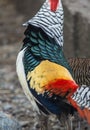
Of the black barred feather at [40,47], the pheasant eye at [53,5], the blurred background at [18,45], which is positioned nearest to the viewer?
the black barred feather at [40,47]

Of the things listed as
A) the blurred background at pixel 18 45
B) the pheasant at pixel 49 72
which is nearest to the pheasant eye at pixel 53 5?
the pheasant at pixel 49 72

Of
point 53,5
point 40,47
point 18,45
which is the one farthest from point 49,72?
point 18,45

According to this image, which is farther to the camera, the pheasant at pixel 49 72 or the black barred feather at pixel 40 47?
the black barred feather at pixel 40 47

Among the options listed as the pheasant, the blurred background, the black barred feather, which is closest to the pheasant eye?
the pheasant

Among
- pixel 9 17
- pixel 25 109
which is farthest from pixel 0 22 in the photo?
pixel 25 109

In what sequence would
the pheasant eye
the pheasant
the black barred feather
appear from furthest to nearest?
the pheasant eye → the black barred feather → the pheasant

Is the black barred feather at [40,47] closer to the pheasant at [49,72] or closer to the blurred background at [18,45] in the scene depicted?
the pheasant at [49,72]

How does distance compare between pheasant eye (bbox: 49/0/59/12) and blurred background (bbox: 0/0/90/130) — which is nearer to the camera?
pheasant eye (bbox: 49/0/59/12)

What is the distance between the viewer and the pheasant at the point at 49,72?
3.29 m

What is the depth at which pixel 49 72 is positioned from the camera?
3.30 m

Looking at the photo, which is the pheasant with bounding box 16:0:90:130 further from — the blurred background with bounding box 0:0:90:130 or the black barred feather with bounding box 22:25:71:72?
the blurred background with bounding box 0:0:90:130

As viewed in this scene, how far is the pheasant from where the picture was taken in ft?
10.8

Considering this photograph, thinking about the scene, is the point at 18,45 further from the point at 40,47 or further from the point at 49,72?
the point at 49,72

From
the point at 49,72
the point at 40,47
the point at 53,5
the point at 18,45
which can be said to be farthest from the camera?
the point at 18,45
